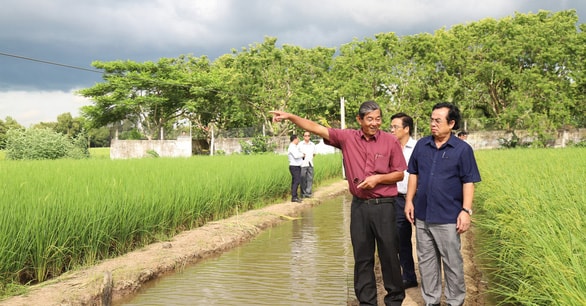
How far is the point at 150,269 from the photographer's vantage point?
5.45m

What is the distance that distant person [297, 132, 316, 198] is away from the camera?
11.7 metres

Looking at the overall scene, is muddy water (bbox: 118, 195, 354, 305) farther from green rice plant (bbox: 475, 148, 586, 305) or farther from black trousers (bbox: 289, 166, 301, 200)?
black trousers (bbox: 289, 166, 301, 200)

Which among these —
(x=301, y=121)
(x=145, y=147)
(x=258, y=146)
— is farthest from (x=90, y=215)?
(x=145, y=147)

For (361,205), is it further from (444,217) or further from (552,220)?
(552,220)

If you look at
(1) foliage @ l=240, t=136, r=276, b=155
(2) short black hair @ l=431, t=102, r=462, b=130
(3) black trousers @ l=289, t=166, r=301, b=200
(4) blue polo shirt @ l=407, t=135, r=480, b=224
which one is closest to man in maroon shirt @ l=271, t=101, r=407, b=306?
(4) blue polo shirt @ l=407, t=135, r=480, b=224

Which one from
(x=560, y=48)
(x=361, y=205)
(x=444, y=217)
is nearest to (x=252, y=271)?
(x=361, y=205)

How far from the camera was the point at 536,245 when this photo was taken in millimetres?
3561

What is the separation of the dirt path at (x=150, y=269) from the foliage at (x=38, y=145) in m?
14.8

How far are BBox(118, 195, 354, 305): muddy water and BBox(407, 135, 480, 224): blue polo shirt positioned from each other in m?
1.43

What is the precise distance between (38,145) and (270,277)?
58.6 ft

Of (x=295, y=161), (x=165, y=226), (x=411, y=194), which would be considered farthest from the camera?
(x=295, y=161)

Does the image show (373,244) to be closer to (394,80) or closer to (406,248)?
(406,248)

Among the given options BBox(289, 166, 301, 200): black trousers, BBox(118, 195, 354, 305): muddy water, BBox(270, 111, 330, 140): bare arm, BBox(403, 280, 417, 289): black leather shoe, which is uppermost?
BBox(270, 111, 330, 140): bare arm

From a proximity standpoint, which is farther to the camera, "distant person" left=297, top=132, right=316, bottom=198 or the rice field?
"distant person" left=297, top=132, right=316, bottom=198
